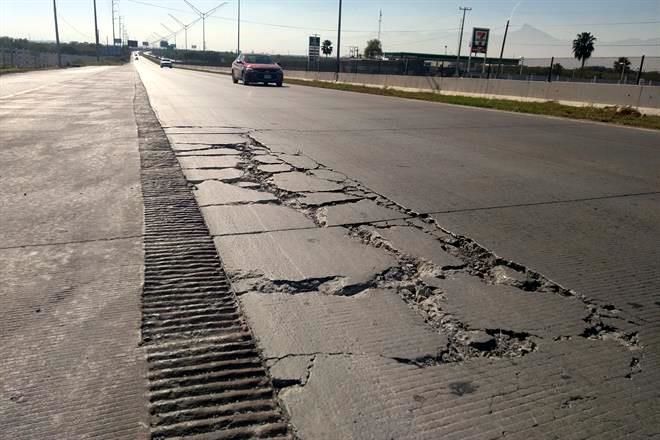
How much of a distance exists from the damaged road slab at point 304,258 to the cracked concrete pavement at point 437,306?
2 centimetres

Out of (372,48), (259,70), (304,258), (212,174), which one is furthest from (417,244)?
(372,48)

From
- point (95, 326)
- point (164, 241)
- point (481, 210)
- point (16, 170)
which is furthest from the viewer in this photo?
point (16, 170)

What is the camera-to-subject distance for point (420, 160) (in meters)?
7.78

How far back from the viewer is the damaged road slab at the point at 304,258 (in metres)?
3.43

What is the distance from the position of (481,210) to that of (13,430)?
166 inches

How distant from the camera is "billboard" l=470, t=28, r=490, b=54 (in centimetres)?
5547

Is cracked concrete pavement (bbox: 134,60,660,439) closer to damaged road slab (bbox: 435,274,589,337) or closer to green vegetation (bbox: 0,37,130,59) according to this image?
damaged road slab (bbox: 435,274,589,337)

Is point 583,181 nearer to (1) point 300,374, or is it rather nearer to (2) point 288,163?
(2) point 288,163

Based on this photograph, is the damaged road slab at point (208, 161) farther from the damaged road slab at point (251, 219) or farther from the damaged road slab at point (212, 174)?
the damaged road slab at point (251, 219)

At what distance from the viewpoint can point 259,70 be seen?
95.1 feet

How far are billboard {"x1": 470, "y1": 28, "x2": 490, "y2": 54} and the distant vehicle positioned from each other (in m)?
33.0

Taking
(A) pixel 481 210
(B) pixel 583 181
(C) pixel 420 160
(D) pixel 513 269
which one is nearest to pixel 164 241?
(D) pixel 513 269

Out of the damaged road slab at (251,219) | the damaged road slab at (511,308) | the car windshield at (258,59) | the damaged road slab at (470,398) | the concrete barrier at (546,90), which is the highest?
the car windshield at (258,59)

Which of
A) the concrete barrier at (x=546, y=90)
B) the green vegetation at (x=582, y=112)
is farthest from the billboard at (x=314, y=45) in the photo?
the green vegetation at (x=582, y=112)
